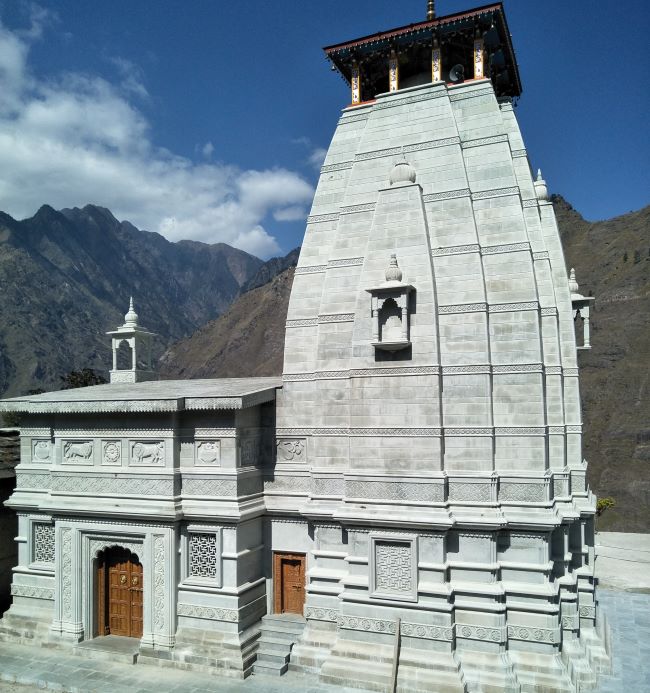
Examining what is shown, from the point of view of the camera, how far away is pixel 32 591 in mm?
15273

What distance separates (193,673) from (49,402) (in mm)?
7274

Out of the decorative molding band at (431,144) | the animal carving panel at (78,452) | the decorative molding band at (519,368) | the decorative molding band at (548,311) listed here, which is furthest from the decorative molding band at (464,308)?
the animal carving panel at (78,452)

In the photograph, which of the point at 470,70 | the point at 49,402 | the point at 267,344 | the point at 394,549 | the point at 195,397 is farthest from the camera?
the point at 267,344

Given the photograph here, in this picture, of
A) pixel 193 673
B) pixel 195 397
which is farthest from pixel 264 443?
pixel 193 673

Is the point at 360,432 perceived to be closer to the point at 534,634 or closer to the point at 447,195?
the point at 534,634

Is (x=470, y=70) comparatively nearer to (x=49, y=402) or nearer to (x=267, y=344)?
(x=49, y=402)

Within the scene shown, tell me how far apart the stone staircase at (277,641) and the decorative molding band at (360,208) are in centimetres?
1000

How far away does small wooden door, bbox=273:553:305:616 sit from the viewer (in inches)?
563

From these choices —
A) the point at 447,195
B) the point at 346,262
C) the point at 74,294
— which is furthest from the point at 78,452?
the point at 74,294

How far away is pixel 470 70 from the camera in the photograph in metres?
16.7

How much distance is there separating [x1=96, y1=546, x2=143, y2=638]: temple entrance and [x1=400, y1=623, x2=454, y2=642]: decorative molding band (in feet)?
21.6

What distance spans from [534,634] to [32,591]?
12.4 m

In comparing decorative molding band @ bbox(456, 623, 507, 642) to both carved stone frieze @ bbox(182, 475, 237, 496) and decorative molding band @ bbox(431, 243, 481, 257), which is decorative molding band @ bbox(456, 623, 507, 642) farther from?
decorative molding band @ bbox(431, 243, 481, 257)

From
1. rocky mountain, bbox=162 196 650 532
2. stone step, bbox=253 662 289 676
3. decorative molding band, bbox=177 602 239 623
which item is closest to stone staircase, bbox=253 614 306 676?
stone step, bbox=253 662 289 676
